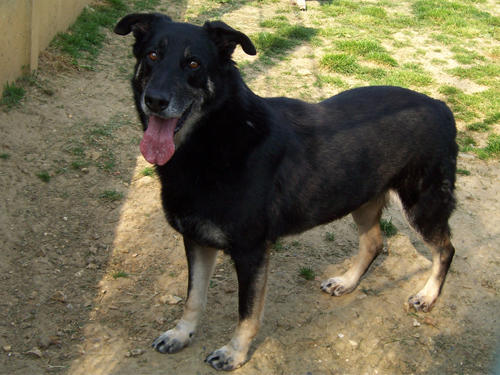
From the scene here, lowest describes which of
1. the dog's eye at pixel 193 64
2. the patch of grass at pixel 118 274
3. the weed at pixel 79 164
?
the weed at pixel 79 164

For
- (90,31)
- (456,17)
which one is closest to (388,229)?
(90,31)

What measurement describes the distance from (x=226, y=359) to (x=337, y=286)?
121 centimetres

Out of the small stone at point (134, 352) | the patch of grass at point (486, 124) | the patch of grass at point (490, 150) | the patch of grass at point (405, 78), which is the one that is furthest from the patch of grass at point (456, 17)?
the small stone at point (134, 352)

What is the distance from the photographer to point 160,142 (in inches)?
126

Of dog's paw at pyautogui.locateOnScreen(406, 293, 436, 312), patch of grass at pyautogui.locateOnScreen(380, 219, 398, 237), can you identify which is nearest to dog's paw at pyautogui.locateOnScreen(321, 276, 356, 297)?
dog's paw at pyautogui.locateOnScreen(406, 293, 436, 312)

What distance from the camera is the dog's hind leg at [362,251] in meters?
4.43

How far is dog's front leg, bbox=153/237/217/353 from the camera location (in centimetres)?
369

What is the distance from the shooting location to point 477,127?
7.14 m

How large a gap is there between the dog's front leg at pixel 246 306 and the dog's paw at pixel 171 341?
0.22 m

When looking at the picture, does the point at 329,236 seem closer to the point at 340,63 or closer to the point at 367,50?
the point at 340,63

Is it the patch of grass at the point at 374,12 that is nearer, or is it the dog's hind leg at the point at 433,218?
the dog's hind leg at the point at 433,218

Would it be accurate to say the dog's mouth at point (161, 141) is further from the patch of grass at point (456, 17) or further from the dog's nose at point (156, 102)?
the patch of grass at point (456, 17)

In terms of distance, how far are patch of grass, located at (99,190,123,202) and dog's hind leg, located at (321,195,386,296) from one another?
2092 millimetres

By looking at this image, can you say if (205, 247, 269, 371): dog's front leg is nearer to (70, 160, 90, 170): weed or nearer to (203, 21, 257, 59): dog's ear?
(203, 21, 257, 59): dog's ear
